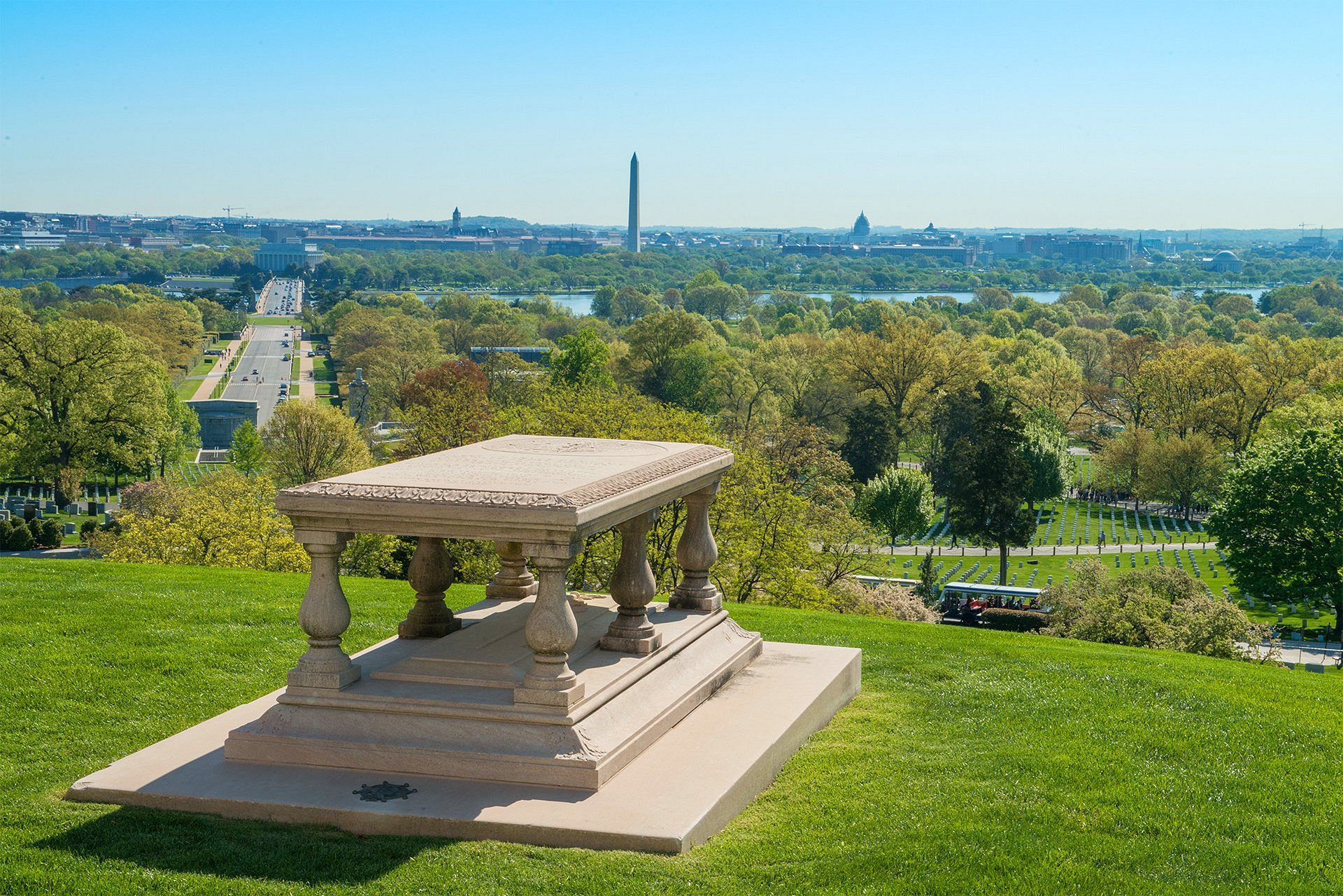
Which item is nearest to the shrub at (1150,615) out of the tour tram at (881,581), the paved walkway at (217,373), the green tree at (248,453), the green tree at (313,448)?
the tour tram at (881,581)

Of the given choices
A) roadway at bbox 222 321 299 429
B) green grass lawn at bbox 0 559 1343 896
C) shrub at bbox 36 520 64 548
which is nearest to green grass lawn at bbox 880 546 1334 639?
shrub at bbox 36 520 64 548

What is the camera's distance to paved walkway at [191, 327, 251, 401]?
10575 centimetres

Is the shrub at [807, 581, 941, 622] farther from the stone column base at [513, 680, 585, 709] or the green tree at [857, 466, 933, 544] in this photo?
the green tree at [857, 466, 933, 544]

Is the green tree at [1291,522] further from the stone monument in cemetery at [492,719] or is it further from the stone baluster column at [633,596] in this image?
the stone baluster column at [633,596]

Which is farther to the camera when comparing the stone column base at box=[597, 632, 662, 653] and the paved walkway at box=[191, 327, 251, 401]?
the paved walkway at box=[191, 327, 251, 401]

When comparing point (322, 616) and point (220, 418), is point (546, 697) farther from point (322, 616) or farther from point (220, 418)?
point (220, 418)

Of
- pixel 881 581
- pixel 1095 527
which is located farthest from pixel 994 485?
pixel 1095 527

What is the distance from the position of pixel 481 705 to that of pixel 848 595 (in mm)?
24927

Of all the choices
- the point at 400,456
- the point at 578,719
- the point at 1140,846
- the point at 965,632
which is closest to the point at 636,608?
the point at 578,719

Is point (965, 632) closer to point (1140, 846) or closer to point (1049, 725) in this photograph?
point (1049, 725)

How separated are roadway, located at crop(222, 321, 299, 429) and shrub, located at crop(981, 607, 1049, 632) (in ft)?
158

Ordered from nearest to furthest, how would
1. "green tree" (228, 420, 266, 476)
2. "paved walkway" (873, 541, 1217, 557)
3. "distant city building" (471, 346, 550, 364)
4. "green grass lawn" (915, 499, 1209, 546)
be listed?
"green tree" (228, 420, 266, 476)
"paved walkway" (873, 541, 1217, 557)
"green grass lawn" (915, 499, 1209, 546)
"distant city building" (471, 346, 550, 364)

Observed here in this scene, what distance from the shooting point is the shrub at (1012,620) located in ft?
142

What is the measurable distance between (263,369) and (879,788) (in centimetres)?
12481
